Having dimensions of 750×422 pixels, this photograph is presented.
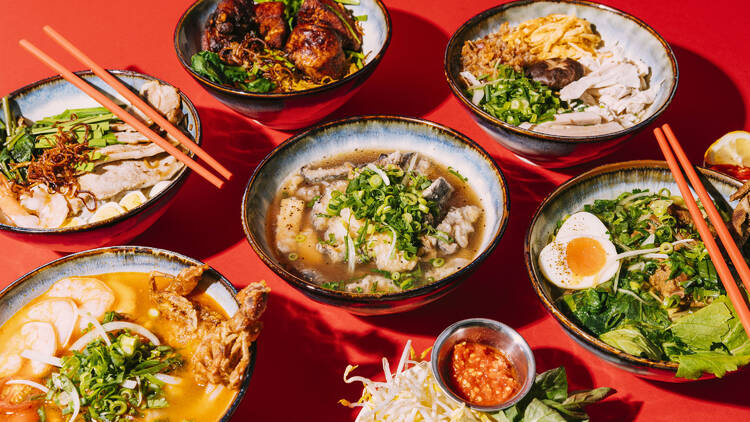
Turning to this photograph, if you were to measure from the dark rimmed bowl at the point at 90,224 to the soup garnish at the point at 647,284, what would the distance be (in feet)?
6.00

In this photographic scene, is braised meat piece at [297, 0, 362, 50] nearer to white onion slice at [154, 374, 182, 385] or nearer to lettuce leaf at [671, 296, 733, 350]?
white onion slice at [154, 374, 182, 385]

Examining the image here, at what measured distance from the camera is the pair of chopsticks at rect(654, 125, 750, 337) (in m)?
1.87

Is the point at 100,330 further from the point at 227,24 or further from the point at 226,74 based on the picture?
the point at 227,24

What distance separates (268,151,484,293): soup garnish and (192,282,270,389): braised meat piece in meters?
0.51

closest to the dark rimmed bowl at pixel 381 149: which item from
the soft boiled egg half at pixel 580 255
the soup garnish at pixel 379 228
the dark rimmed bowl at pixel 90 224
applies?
the soup garnish at pixel 379 228

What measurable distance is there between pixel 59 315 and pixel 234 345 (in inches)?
33.2

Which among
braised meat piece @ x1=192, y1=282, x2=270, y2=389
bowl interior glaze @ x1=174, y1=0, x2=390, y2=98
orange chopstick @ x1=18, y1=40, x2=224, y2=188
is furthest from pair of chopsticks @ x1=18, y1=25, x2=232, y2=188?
braised meat piece @ x1=192, y1=282, x2=270, y2=389

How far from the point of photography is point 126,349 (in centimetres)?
196

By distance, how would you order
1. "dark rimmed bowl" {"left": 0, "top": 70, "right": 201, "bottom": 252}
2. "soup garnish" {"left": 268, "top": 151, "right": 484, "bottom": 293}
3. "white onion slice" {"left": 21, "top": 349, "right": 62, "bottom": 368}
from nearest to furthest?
"white onion slice" {"left": 21, "top": 349, "right": 62, "bottom": 368}, "dark rimmed bowl" {"left": 0, "top": 70, "right": 201, "bottom": 252}, "soup garnish" {"left": 268, "top": 151, "right": 484, "bottom": 293}

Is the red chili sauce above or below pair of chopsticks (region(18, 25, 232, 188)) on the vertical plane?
below

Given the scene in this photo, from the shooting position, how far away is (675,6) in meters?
3.97

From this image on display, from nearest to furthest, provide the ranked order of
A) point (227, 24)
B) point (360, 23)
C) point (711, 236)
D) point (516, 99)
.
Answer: point (711, 236), point (516, 99), point (227, 24), point (360, 23)

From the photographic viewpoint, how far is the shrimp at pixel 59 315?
6.82 feet

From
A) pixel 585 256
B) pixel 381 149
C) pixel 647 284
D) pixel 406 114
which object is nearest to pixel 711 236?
pixel 647 284
